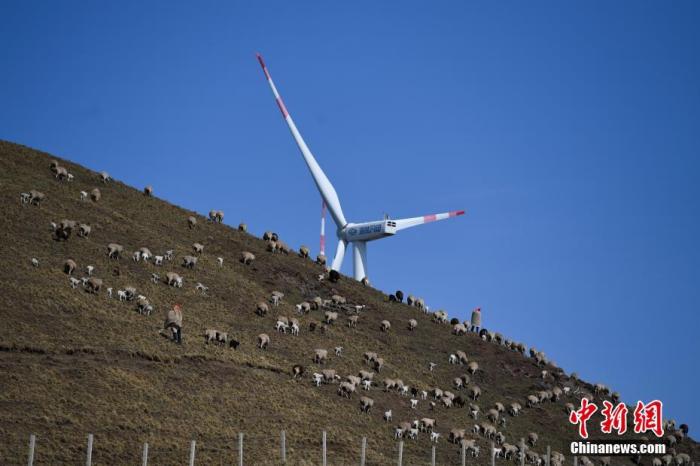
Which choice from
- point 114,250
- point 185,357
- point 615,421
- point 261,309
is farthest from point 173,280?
point 615,421

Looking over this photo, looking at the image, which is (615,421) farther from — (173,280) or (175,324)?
(175,324)

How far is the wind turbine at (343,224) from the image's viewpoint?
135250 mm

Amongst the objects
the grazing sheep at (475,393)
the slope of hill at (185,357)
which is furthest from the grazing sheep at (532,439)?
the grazing sheep at (475,393)

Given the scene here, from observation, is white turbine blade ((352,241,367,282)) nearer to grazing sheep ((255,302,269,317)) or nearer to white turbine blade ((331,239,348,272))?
white turbine blade ((331,239,348,272))

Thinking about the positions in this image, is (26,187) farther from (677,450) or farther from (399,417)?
(677,450)

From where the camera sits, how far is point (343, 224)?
451 ft

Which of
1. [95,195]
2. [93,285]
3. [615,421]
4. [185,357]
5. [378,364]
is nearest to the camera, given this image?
[185,357]

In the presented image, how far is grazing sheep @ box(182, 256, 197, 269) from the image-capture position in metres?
93.3

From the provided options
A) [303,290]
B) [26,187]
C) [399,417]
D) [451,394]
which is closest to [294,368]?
[399,417]

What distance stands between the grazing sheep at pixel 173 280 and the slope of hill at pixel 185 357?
124cm

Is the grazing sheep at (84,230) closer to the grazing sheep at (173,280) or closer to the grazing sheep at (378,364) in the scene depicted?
the grazing sheep at (173,280)

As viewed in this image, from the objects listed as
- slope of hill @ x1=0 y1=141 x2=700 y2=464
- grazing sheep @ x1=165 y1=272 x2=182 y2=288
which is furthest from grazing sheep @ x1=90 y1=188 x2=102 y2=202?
grazing sheep @ x1=165 y1=272 x2=182 y2=288

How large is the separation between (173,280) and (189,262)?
583 cm

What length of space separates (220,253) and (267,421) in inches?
1442
